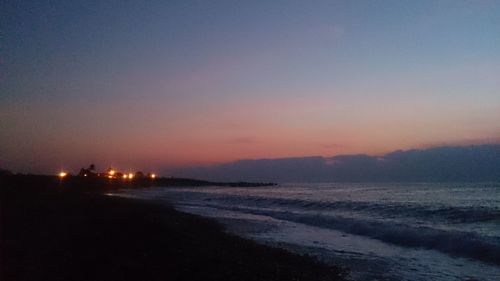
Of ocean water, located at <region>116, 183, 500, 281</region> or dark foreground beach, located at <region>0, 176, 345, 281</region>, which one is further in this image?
ocean water, located at <region>116, 183, 500, 281</region>

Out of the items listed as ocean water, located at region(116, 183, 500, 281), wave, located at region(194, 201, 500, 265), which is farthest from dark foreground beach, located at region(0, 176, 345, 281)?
wave, located at region(194, 201, 500, 265)

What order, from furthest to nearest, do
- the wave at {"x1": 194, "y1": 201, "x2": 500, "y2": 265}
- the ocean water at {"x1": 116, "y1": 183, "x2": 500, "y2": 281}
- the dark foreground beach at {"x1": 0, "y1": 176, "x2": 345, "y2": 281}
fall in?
the wave at {"x1": 194, "y1": 201, "x2": 500, "y2": 265}
the ocean water at {"x1": 116, "y1": 183, "x2": 500, "y2": 281}
the dark foreground beach at {"x1": 0, "y1": 176, "x2": 345, "y2": 281}

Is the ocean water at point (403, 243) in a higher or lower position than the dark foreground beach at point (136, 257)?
lower

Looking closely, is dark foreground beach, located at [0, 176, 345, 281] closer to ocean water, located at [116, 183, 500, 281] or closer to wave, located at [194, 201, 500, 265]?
ocean water, located at [116, 183, 500, 281]

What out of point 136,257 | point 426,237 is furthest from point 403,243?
point 136,257

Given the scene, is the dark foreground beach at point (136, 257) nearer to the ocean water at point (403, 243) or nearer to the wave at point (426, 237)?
the ocean water at point (403, 243)

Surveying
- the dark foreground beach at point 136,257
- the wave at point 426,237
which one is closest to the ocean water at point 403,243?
the wave at point 426,237

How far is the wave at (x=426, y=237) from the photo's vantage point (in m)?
16.1

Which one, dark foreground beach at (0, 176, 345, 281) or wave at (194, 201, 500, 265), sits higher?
dark foreground beach at (0, 176, 345, 281)

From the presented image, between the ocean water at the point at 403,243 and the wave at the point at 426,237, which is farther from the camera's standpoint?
the wave at the point at 426,237

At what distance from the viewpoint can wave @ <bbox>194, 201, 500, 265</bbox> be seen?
16.1 metres

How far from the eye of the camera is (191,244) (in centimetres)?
1513

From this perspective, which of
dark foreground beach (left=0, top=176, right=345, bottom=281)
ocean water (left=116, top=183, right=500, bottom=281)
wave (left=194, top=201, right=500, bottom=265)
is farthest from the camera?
wave (left=194, top=201, right=500, bottom=265)

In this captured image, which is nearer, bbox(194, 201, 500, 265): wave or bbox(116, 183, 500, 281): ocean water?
bbox(116, 183, 500, 281): ocean water
